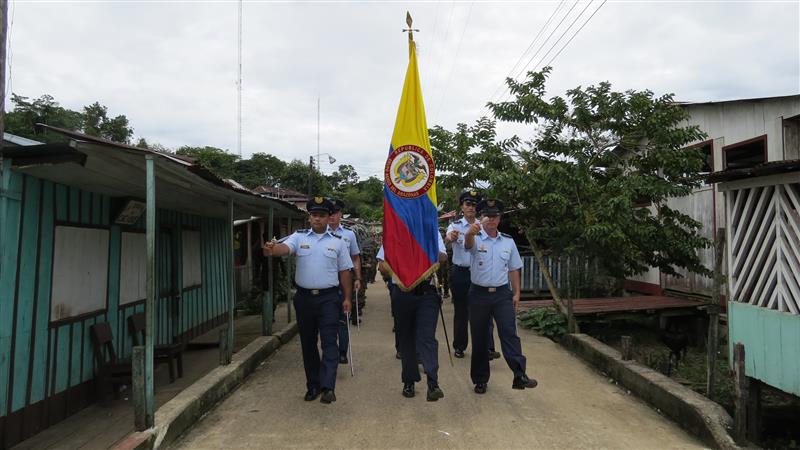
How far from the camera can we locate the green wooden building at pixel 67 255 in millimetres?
4355

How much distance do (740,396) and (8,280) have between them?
6.24m

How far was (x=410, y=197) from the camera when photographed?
5.37 meters

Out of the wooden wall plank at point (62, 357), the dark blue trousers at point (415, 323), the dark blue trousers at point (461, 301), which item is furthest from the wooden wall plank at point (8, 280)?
the dark blue trousers at point (461, 301)

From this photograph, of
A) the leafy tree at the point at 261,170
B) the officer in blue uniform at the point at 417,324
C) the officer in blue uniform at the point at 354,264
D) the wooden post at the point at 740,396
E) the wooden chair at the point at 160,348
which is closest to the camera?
the wooden post at the point at 740,396

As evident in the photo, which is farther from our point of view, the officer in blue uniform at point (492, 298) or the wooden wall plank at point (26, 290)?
the officer in blue uniform at point (492, 298)

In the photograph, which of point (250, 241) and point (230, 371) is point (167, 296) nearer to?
point (230, 371)

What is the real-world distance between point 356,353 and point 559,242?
4.43 m

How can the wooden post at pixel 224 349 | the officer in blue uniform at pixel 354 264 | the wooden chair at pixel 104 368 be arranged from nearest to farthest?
the wooden chair at pixel 104 368, the wooden post at pixel 224 349, the officer in blue uniform at pixel 354 264

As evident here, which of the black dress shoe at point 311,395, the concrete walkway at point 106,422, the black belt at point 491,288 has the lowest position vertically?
the concrete walkway at point 106,422

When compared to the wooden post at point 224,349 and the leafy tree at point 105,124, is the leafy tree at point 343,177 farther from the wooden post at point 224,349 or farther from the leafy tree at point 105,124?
the wooden post at point 224,349

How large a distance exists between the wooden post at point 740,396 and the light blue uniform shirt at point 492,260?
6.82 ft

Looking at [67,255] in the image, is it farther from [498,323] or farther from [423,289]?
[498,323]

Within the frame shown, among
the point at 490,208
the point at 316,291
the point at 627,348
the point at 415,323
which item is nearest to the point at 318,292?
the point at 316,291

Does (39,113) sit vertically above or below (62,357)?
above
